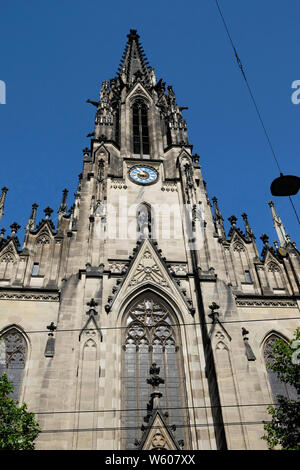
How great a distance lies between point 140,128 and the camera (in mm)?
31203

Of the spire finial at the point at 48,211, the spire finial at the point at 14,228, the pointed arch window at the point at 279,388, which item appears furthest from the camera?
the spire finial at the point at 48,211

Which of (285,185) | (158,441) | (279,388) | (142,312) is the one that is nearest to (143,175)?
(142,312)

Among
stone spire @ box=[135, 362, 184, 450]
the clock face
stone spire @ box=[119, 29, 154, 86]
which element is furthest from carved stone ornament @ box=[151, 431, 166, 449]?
stone spire @ box=[119, 29, 154, 86]

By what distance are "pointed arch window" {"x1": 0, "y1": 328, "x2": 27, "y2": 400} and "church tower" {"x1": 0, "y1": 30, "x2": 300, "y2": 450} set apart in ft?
0.14

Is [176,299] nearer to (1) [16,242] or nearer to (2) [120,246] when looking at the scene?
(2) [120,246]

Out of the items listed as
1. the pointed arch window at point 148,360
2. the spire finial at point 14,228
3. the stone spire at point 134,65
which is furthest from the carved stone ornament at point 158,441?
the stone spire at point 134,65

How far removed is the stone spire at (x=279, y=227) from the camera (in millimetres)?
23136

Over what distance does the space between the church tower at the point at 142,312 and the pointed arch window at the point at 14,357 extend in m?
0.04

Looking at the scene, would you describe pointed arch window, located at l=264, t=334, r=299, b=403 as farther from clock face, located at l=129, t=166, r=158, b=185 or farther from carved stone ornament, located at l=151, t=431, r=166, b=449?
clock face, located at l=129, t=166, r=158, b=185

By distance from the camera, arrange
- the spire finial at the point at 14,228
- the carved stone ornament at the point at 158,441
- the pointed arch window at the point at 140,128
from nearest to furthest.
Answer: the carved stone ornament at the point at 158,441
the spire finial at the point at 14,228
the pointed arch window at the point at 140,128

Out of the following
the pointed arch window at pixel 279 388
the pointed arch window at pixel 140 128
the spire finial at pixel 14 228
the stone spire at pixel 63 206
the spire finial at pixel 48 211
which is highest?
the pointed arch window at pixel 140 128

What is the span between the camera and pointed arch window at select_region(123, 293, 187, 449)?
54.1ft

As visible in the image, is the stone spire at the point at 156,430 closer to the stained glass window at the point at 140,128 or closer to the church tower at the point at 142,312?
the church tower at the point at 142,312

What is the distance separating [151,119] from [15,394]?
21.1 m
